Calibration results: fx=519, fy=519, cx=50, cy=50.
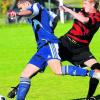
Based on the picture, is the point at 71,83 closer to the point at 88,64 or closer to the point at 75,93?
the point at 75,93

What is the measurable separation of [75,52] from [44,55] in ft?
3.72

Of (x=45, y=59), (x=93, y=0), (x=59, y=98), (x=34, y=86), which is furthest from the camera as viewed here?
(x=34, y=86)

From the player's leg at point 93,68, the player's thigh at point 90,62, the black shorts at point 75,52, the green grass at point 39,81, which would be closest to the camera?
the player's leg at point 93,68

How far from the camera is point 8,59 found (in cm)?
1638

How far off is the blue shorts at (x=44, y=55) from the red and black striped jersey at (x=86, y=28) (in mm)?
980

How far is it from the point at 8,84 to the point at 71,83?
55.1 inches

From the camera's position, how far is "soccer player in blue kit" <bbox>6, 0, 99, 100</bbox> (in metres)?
8.28

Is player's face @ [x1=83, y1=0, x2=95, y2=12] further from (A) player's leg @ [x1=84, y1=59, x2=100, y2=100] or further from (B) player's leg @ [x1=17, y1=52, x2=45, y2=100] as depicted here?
(B) player's leg @ [x1=17, y1=52, x2=45, y2=100]

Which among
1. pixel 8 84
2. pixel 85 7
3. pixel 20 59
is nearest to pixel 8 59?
pixel 20 59

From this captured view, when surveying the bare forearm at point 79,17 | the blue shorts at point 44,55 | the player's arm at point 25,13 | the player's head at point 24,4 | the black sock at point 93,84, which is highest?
the player's head at point 24,4

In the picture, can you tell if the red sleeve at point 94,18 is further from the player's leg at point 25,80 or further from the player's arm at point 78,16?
the player's leg at point 25,80

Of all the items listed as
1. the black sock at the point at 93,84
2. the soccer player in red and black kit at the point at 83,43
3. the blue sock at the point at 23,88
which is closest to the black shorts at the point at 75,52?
the soccer player in red and black kit at the point at 83,43

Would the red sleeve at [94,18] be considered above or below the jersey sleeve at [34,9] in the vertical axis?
below

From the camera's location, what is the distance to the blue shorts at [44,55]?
8.35 metres
